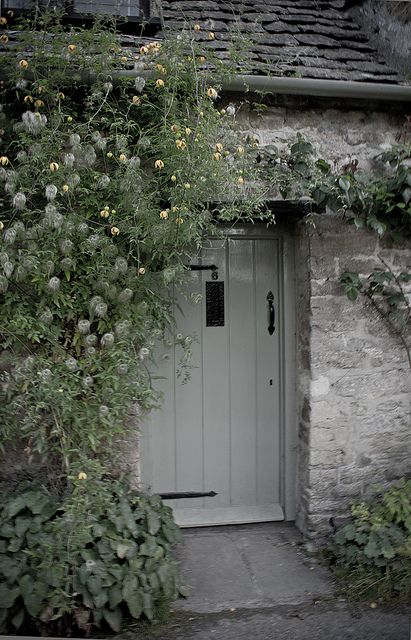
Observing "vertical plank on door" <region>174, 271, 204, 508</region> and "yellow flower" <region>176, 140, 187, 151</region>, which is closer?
"yellow flower" <region>176, 140, 187, 151</region>

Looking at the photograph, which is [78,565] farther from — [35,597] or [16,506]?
[16,506]

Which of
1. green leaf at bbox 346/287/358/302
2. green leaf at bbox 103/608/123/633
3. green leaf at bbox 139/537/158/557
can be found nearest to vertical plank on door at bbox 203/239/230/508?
green leaf at bbox 346/287/358/302

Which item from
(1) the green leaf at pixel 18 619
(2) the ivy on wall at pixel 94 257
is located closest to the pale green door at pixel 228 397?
(2) the ivy on wall at pixel 94 257

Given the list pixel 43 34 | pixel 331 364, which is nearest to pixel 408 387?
pixel 331 364

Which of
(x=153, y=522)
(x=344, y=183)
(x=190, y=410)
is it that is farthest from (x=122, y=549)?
(x=344, y=183)

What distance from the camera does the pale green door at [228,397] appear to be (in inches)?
169

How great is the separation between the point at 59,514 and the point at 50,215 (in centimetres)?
165

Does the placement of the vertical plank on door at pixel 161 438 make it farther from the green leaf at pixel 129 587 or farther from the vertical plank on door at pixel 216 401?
the green leaf at pixel 129 587

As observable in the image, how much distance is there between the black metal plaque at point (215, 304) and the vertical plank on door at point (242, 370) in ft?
0.22

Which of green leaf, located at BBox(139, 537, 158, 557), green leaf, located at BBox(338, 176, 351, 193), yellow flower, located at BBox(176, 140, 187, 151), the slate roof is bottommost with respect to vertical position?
green leaf, located at BBox(139, 537, 158, 557)

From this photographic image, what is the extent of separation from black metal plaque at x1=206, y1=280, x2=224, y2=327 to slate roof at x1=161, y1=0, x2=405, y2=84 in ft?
4.79

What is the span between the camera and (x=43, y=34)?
3.48 m

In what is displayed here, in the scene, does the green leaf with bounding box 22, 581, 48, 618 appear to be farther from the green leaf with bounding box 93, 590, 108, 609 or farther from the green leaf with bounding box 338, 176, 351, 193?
the green leaf with bounding box 338, 176, 351, 193

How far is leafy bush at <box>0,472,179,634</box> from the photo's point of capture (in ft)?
9.82
